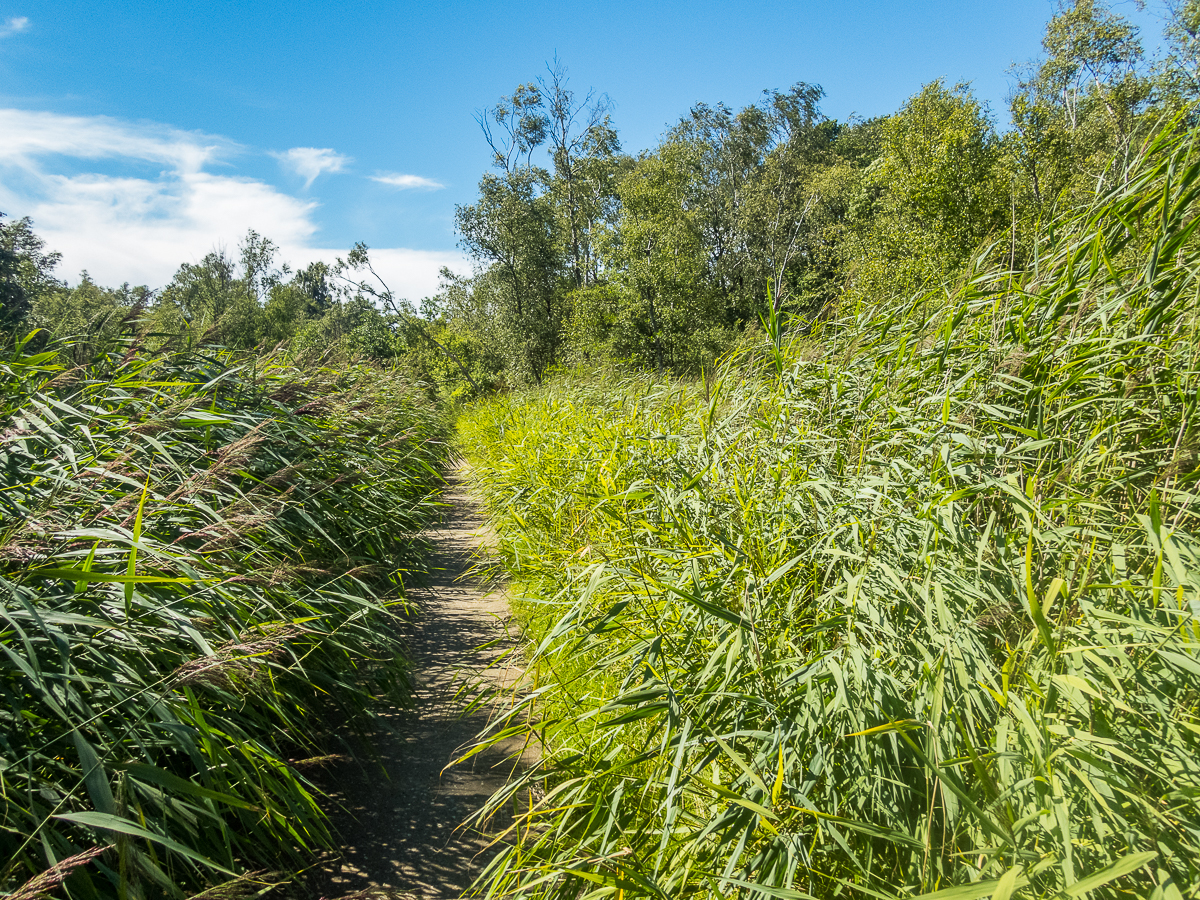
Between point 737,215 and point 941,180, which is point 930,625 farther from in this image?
point 737,215

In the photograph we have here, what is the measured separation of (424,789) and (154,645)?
1.51 meters

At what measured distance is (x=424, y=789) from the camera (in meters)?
2.86

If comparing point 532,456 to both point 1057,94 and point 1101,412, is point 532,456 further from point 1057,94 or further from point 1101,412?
point 1057,94

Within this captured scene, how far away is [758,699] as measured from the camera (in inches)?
74.9

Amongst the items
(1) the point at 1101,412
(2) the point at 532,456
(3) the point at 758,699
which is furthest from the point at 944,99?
(3) the point at 758,699

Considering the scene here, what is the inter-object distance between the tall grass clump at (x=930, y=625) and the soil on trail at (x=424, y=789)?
0.27m

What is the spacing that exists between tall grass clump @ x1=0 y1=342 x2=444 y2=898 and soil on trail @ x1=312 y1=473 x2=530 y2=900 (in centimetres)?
20

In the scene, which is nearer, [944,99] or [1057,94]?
[944,99]

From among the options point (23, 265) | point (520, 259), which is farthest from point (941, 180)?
point (23, 265)

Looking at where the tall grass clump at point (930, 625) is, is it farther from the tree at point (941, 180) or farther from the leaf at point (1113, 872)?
the tree at point (941, 180)

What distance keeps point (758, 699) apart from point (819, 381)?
1.91 meters

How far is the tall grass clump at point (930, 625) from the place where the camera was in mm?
1447

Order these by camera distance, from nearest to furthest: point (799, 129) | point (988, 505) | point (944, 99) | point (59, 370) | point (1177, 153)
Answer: point (1177, 153) < point (988, 505) < point (59, 370) < point (944, 99) < point (799, 129)

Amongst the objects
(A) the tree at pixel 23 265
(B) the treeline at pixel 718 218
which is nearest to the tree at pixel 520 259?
(B) the treeline at pixel 718 218
